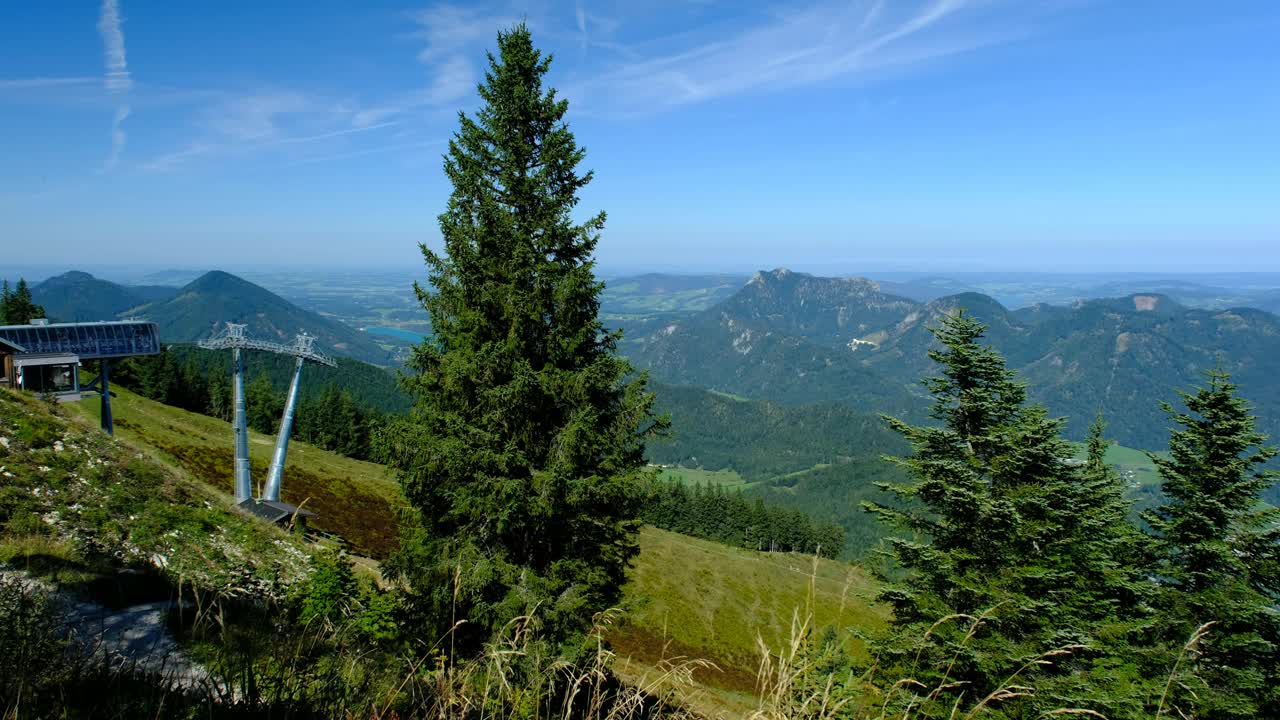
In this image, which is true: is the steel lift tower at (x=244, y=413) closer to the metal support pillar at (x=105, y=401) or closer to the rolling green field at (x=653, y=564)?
the rolling green field at (x=653, y=564)

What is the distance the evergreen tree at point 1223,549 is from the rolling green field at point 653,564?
15.2 metres

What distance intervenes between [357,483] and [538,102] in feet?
172

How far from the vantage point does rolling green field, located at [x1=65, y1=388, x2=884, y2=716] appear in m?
39.6

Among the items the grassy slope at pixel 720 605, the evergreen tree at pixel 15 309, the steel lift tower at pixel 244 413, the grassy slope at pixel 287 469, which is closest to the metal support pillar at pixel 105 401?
the grassy slope at pixel 287 469

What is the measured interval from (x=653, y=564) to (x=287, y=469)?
118ft

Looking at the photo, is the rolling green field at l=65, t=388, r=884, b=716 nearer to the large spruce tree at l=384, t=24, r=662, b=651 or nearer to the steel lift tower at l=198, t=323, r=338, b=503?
the steel lift tower at l=198, t=323, r=338, b=503

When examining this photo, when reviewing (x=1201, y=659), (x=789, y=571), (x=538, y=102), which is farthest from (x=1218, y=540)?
(x=789, y=571)

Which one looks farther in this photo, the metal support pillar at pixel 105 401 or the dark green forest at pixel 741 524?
the dark green forest at pixel 741 524

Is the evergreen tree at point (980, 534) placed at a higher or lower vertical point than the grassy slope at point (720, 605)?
higher

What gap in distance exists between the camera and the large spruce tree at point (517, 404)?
11.6m

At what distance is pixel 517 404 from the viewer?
11.9m

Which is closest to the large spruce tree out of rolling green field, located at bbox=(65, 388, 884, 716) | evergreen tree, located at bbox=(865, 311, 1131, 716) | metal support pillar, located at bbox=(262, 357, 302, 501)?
evergreen tree, located at bbox=(865, 311, 1131, 716)

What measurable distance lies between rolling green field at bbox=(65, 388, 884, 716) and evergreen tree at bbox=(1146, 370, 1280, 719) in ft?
50.0

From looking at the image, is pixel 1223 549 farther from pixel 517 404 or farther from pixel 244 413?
pixel 244 413
